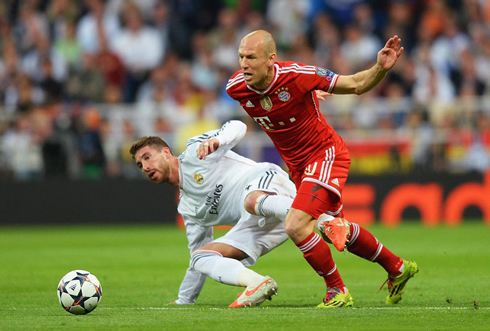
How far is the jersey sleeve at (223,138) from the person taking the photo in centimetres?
703

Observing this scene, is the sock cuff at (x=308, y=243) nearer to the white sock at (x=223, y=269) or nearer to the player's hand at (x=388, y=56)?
the white sock at (x=223, y=269)

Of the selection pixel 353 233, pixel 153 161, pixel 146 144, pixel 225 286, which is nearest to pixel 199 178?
pixel 153 161

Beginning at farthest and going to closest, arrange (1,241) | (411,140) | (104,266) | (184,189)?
(411,140), (1,241), (104,266), (184,189)

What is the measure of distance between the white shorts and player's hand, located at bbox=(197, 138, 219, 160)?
1.73 feet

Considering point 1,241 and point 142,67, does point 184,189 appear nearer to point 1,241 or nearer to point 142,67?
point 1,241

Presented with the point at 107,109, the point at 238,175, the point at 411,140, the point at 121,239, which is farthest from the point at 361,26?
the point at 238,175

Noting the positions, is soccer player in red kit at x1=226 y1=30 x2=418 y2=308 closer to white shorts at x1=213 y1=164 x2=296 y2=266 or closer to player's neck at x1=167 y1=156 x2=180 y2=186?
white shorts at x1=213 y1=164 x2=296 y2=266

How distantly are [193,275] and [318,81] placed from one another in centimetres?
200

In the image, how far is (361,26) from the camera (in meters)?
18.2

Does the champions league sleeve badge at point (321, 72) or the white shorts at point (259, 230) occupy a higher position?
the champions league sleeve badge at point (321, 72)

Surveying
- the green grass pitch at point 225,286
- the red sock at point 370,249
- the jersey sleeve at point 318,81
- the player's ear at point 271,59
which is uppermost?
the player's ear at point 271,59

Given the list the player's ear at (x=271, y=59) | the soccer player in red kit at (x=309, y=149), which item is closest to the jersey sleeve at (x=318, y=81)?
the soccer player in red kit at (x=309, y=149)

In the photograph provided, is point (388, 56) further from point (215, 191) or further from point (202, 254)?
point (202, 254)

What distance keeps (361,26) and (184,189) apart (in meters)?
11.8
